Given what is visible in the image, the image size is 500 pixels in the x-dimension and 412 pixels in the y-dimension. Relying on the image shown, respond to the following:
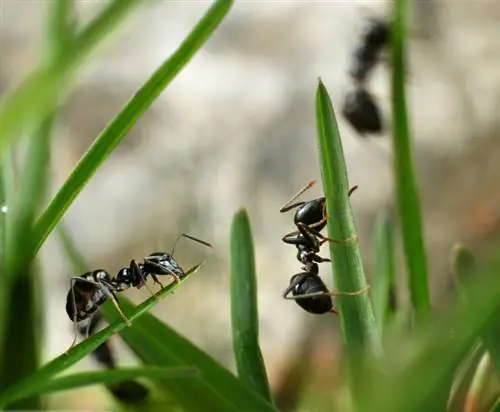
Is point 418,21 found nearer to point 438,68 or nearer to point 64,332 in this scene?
point 438,68

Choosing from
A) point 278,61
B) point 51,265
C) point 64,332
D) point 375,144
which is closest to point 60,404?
point 64,332

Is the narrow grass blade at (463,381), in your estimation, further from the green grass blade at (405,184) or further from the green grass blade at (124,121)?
the green grass blade at (124,121)

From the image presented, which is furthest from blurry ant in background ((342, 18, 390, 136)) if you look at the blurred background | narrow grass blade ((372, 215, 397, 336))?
narrow grass blade ((372, 215, 397, 336))

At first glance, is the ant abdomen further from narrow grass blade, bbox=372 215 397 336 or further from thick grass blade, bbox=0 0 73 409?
thick grass blade, bbox=0 0 73 409

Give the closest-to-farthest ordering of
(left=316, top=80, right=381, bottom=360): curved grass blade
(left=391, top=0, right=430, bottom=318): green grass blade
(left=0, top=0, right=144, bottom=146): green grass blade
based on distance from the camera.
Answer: (left=0, top=0, right=144, bottom=146): green grass blade, (left=316, top=80, right=381, bottom=360): curved grass blade, (left=391, top=0, right=430, bottom=318): green grass blade

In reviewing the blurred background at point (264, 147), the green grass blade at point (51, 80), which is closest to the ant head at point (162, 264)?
the green grass blade at point (51, 80)

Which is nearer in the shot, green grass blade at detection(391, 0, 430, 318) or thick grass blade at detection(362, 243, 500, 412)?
thick grass blade at detection(362, 243, 500, 412)
